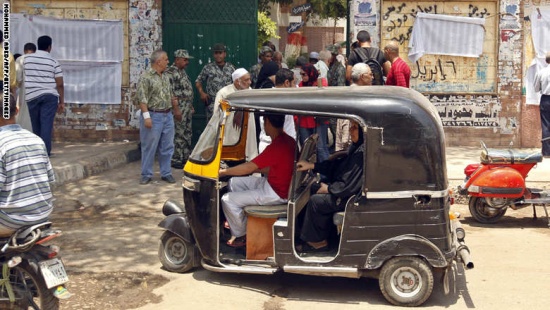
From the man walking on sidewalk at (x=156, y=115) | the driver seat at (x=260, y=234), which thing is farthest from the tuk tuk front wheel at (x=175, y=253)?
the man walking on sidewalk at (x=156, y=115)

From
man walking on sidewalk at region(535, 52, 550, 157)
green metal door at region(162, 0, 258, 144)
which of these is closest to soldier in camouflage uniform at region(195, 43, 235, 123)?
green metal door at region(162, 0, 258, 144)

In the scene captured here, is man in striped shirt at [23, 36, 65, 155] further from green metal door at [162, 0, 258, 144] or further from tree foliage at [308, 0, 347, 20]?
tree foliage at [308, 0, 347, 20]

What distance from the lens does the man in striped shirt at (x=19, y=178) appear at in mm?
5336

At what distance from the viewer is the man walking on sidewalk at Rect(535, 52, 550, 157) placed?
12898mm

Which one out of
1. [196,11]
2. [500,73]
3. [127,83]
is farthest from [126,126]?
[500,73]

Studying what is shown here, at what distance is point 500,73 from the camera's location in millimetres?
13742

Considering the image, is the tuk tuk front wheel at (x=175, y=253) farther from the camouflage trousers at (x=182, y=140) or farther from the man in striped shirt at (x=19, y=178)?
the camouflage trousers at (x=182, y=140)

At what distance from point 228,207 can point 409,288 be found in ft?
5.46

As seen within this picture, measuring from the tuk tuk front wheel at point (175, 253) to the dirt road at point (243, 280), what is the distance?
8 cm

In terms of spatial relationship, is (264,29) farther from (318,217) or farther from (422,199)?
(422,199)

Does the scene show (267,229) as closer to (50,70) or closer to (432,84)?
(50,70)

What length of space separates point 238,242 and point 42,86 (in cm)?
593

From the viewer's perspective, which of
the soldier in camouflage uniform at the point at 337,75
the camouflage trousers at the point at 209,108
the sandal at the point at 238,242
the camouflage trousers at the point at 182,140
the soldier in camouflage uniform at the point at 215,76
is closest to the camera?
the sandal at the point at 238,242

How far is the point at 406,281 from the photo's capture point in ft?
20.7
